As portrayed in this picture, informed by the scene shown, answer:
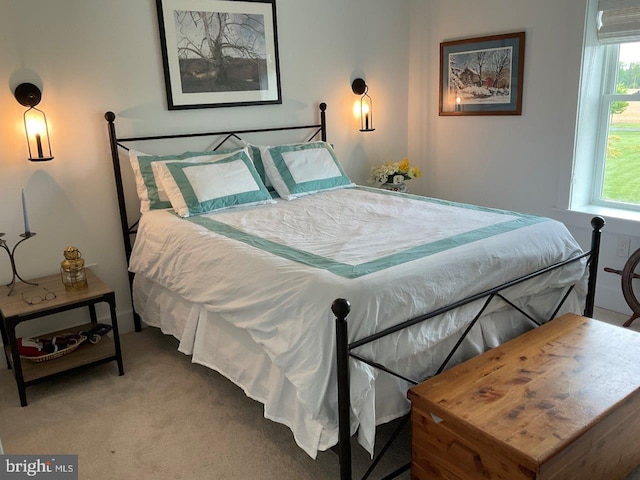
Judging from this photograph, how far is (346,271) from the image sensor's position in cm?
195

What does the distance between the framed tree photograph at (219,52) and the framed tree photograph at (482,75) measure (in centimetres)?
140

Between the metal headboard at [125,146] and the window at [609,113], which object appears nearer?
the metal headboard at [125,146]

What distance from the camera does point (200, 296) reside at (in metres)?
2.46

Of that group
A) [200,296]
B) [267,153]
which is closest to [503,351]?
[200,296]

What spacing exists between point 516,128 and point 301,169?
1.61 meters

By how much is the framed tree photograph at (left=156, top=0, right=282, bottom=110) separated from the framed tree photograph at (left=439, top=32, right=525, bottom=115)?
140cm

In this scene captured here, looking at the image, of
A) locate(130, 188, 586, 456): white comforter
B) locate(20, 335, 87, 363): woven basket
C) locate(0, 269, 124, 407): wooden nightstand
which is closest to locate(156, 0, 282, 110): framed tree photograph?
locate(130, 188, 586, 456): white comforter

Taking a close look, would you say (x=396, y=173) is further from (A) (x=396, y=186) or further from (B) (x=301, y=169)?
(B) (x=301, y=169)

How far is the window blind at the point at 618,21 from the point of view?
10.1 ft

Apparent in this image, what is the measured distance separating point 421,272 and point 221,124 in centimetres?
210

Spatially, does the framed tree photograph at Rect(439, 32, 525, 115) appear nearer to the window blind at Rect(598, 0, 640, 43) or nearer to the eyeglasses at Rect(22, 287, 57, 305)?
the window blind at Rect(598, 0, 640, 43)

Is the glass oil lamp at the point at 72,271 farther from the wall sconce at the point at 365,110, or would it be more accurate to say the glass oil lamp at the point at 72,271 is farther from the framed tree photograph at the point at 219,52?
the wall sconce at the point at 365,110

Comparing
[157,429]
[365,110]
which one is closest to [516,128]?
[365,110]

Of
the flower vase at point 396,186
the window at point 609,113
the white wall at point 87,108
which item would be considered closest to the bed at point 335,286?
the white wall at point 87,108
